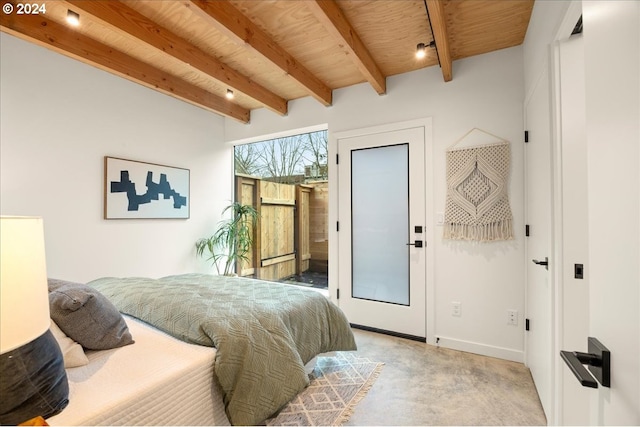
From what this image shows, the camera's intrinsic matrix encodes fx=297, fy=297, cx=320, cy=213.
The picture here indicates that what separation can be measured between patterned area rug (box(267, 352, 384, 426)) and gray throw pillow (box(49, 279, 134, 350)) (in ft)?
3.06

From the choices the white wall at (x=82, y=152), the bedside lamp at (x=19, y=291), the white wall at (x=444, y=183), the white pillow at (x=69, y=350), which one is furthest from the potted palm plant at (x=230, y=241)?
the bedside lamp at (x=19, y=291)

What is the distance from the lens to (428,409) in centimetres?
178

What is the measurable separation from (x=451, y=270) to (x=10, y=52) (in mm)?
4000

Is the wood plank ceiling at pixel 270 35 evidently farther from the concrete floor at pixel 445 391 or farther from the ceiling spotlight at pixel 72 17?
the concrete floor at pixel 445 391

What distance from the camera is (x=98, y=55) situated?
246 centimetres

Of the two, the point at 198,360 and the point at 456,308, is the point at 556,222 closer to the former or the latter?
the point at 456,308

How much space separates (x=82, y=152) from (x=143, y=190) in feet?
2.00

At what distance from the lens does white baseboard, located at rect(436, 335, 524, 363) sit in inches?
94.1

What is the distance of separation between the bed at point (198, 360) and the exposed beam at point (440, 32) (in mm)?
2013

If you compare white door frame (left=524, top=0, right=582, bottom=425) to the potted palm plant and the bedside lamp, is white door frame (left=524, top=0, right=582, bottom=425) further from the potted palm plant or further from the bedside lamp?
the potted palm plant

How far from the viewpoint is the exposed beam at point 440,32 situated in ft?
5.90

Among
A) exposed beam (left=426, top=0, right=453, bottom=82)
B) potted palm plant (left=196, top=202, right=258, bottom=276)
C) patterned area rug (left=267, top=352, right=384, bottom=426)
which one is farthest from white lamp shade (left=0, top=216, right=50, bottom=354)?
potted palm plant (left=196, top=202, right=258, bottom=276)

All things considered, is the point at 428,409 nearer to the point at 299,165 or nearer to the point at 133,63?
the point at 299,165

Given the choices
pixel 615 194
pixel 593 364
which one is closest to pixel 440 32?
pixel 615 194
